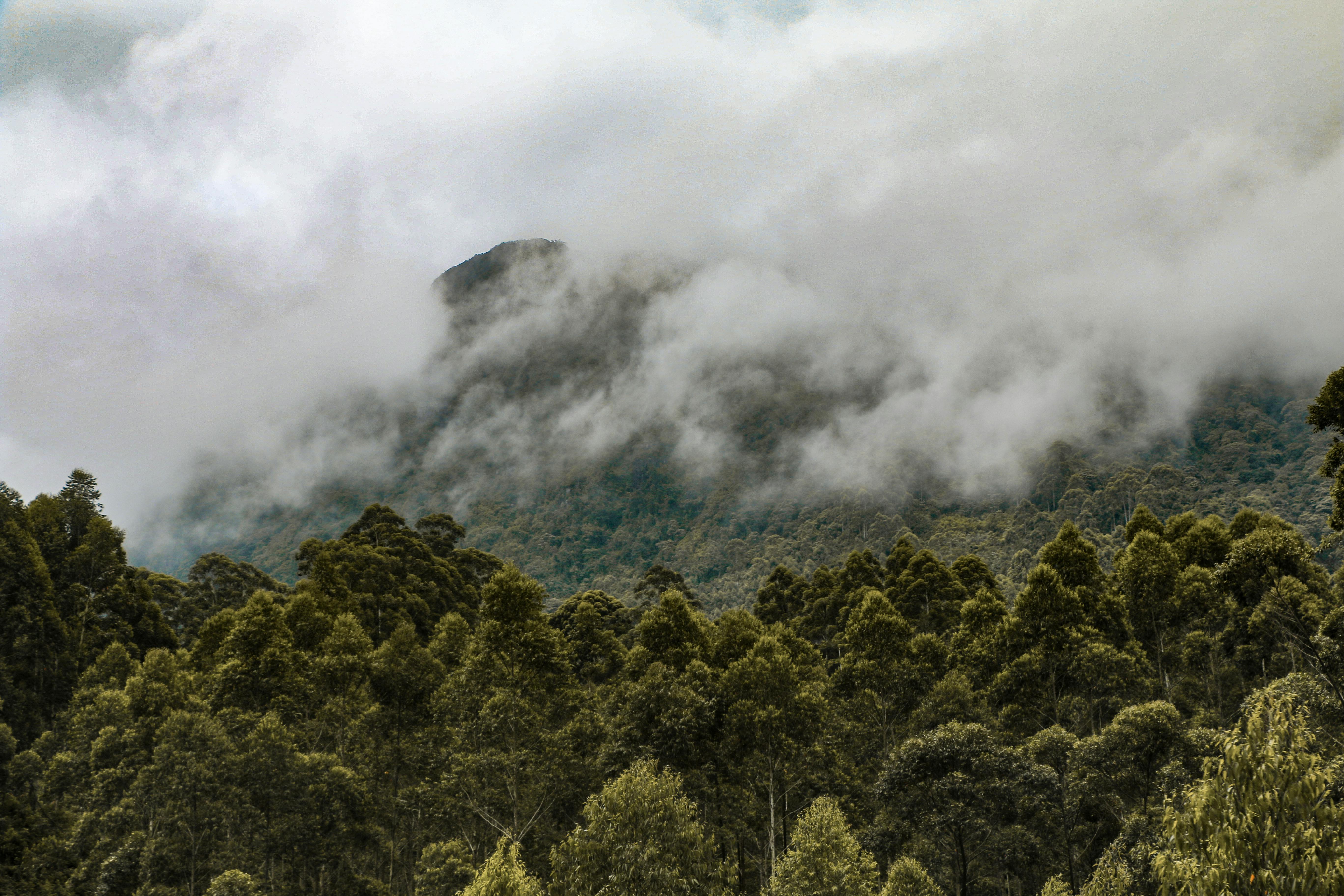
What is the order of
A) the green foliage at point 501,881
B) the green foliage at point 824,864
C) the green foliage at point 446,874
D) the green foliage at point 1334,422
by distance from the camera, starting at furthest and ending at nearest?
the green foliage at point 446,874
the green foliage at point 1334,422
the green foliage at point 824,864
the green foliage at point 501,881

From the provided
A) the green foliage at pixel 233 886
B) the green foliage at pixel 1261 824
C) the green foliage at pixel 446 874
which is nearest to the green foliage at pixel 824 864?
the green foliage at pixel 1261 824

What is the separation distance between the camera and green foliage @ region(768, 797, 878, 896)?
29.8 meters

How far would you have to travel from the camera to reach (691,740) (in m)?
40.9

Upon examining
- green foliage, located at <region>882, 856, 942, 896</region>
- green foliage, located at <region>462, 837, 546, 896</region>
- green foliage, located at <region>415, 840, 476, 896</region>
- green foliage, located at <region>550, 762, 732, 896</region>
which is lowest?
green foliage, located at <region>882, 856, 942, 896</region>

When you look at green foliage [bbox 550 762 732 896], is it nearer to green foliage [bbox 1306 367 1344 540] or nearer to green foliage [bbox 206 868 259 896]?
green foliage [bbox 206 868 259 896]

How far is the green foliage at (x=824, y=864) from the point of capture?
2978cm

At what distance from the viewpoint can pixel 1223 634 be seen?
46344 mm

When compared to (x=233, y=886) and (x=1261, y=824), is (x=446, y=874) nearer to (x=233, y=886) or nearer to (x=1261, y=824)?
(x=233, y=886)

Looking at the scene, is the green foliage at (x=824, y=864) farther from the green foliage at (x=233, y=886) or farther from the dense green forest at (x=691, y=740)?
the green foliage at (x=233, y=886)

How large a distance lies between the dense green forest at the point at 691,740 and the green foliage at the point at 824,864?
0.44 ft

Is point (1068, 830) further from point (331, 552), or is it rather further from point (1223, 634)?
point (331, 552)

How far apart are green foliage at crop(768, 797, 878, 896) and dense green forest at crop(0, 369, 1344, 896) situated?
0.13m

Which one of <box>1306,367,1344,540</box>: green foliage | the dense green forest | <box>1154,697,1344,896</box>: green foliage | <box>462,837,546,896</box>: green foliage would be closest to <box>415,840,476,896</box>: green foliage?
the dense green forest

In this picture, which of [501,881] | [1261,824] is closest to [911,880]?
[501,881]
